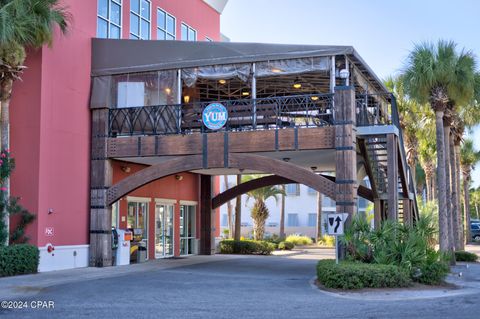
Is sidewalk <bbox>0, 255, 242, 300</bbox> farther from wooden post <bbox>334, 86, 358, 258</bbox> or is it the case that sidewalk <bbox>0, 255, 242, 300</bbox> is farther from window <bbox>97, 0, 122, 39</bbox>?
window <bbox>97, 0, 122, 39</bbox>

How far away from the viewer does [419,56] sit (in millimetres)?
22000

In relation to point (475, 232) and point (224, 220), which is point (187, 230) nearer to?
point (224, 220)

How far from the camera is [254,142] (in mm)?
18359

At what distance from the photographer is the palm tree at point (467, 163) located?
43.6m

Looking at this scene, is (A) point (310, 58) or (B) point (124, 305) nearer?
(B) point (124, 305)

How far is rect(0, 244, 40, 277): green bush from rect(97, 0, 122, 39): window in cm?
778

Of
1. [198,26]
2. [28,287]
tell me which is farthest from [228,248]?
[28,287]

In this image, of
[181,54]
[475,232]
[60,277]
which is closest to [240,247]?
[181,54]

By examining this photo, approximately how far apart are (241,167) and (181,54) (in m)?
4.26

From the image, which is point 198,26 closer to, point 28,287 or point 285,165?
point 285,165

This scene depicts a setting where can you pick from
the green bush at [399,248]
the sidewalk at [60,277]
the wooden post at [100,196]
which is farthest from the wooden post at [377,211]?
the wooden post at [100,196]

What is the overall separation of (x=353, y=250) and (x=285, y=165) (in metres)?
3.30

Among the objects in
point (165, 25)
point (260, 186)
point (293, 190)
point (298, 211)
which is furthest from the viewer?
point (293, 190)

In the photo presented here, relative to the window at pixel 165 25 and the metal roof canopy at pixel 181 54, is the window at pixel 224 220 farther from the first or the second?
the metal roof canopy at pixel 181 54
